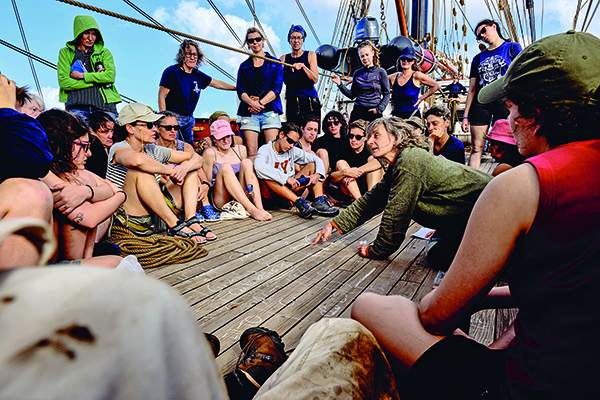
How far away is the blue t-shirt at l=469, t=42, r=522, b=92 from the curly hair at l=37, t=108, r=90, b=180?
378 centimetres

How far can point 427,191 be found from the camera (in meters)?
2.11

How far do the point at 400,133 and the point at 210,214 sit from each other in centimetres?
228

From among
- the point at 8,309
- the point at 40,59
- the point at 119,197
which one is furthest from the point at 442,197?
the point at 40,59

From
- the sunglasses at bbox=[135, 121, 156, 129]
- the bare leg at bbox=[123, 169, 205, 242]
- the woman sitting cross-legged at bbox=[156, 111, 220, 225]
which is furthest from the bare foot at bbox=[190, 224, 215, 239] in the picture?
the sunglasses at bbox=[135, 121, 156, 129]

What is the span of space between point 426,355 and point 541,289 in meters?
0.30

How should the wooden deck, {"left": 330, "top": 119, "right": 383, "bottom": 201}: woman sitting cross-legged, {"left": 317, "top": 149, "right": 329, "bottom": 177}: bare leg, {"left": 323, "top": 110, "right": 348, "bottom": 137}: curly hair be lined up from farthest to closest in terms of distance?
{"left": 323, "top": 110, "right": 348, "bottom": 137}: curly hair → {"left": 317, "top": 149, "right": 329, "bottom": 177}: bare leg → {"left": 330, "top": 119, "right": 383, "bottom": 201}: woman sitting cross-legged → the wooden deck

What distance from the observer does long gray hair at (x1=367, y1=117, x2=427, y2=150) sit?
88.2 inches

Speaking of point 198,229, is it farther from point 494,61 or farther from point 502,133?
point 494,61


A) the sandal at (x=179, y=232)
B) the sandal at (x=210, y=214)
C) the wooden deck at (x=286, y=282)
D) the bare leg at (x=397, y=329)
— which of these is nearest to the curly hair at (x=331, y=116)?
the sandal at (x=210, y=214)

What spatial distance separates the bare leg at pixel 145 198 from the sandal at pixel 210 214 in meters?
0.73

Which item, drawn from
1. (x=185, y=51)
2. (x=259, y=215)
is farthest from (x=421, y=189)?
(x=185, y=51)

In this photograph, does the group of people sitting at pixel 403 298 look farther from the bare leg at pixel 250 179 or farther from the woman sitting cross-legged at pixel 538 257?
the bare leg at pixel 250 179

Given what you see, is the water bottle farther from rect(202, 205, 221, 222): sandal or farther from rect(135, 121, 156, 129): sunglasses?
rect(135, 121, 156, 129): sunglasses

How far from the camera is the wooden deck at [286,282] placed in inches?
63.4
